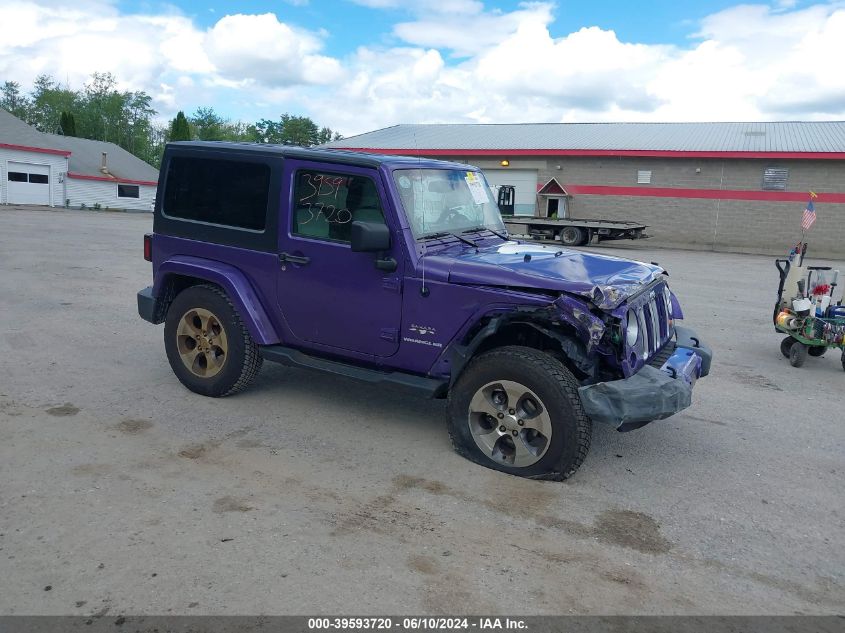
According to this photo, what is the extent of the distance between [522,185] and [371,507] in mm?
32350

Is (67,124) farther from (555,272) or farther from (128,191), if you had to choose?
(555,272)

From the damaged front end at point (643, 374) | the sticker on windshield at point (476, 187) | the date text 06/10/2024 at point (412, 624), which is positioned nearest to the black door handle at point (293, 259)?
the sticker on windshield at point (476, 187)

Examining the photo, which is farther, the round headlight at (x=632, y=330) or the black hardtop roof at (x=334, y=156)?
the black hardtop roof at (x=334, y=156)

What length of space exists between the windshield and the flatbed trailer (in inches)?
814

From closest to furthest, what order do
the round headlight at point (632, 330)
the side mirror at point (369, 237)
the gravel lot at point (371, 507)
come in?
the gravel lot at point (371, 507), the round headlight at point (632, 330), the side mirror at point (369, 237)

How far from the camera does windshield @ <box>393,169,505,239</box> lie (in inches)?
195

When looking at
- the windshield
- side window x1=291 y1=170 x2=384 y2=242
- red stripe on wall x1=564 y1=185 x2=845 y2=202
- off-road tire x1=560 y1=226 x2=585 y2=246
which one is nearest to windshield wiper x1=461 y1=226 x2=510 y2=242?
the windshield

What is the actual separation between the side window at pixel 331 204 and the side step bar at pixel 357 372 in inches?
36.4

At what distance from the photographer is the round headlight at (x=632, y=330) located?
4.38m

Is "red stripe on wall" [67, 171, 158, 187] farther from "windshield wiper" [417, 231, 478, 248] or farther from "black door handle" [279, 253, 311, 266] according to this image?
"windshield wiper" [417, 231, 478, 248]

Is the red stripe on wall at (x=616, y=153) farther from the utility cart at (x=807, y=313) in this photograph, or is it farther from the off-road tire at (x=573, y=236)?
the utility cart at (x=807, y=313)

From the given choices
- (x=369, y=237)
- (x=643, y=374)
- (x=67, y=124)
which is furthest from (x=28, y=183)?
(x=643, y=374)

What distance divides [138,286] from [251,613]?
379 inches

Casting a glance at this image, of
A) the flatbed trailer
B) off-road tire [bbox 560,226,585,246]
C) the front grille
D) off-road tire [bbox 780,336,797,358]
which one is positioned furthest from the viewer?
off-road tire [bbox 560,226,585,246]
